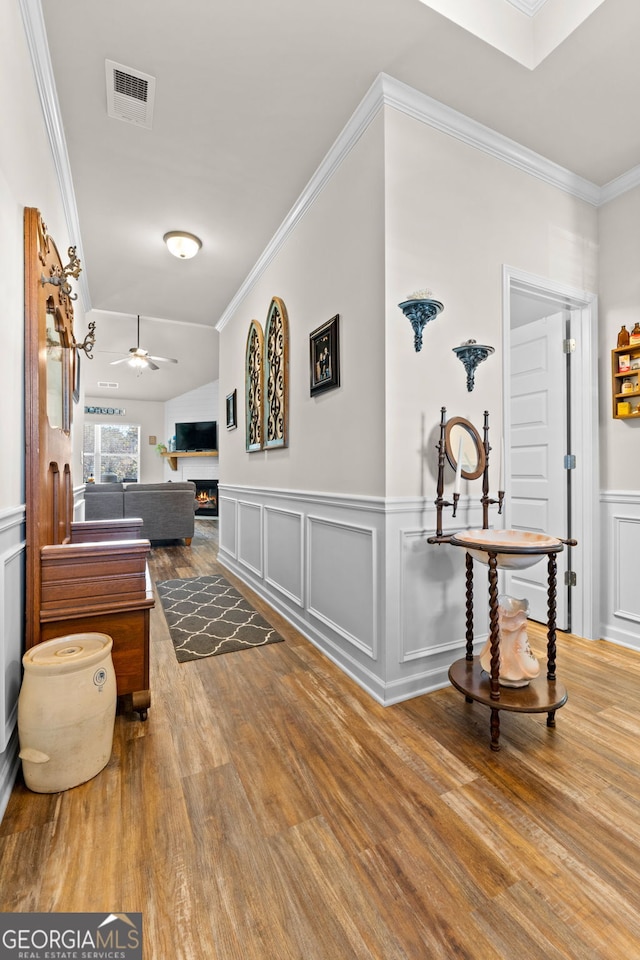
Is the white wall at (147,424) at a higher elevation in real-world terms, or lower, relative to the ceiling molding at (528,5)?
lower

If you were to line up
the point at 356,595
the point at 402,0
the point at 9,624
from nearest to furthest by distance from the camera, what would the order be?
1. the point at 9,624
2. the point at 402,0
3. the point at 356,595

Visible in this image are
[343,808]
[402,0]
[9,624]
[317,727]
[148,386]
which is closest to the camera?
[343,808]

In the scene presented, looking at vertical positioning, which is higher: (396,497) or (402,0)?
(402,0)

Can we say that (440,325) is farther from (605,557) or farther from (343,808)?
(343,808)

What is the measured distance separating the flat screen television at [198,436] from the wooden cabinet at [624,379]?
26.4 feet

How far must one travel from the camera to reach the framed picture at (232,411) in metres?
4.68

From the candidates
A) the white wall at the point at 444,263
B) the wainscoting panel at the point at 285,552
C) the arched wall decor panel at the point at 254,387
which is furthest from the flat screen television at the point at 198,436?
the white wall at the point at 444,263

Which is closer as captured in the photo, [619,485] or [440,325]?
[440,325]

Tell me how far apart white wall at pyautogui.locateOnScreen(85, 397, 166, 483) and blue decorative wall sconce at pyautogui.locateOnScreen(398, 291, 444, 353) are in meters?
9.28

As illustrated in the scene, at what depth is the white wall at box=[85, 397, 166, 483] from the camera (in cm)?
1008

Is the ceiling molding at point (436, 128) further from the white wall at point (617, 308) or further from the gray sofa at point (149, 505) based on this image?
the gray sofa at point (149, 505)

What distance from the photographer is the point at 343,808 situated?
54.6 inches

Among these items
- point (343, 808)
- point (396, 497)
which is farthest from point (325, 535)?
point (343, 808)

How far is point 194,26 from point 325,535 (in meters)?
2.37
